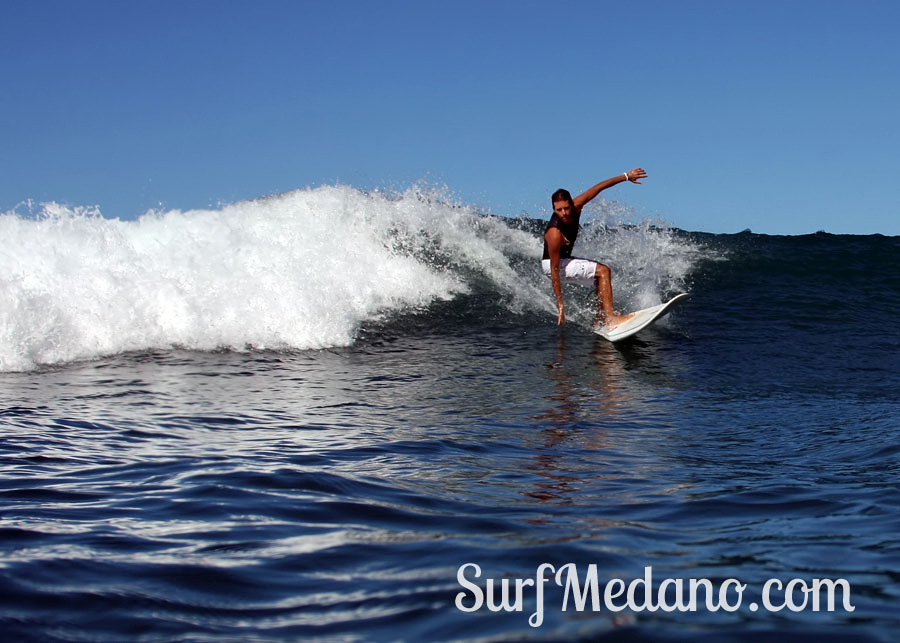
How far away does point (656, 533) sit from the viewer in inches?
121

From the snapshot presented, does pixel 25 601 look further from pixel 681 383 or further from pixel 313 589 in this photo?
pixel 681 383

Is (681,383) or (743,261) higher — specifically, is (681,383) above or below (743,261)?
below

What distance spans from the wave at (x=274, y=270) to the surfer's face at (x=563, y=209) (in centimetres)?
214

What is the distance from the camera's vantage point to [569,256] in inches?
400

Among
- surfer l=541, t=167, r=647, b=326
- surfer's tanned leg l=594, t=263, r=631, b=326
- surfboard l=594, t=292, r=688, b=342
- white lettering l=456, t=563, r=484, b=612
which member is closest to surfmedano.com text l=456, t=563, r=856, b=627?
white lettering l=456, t=563, r=484, b=612

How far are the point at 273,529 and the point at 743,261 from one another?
12.9 m

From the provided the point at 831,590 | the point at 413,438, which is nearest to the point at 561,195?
the point at 413,438

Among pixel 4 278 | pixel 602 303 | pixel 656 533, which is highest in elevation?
pixel 4 278

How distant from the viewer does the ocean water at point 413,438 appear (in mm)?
2369

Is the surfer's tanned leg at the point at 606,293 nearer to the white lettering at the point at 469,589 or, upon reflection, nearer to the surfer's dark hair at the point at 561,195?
the surfer's dark hair at the point at 561,195

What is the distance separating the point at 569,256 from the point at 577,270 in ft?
0.80

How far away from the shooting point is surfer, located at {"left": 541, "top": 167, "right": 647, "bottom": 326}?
947 cm

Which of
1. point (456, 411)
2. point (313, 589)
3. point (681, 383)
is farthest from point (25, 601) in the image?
point (681, 383)

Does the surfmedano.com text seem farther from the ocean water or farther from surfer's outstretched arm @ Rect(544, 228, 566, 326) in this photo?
surfer's outstretched arm @ Rect(544, 228, 566, 326)
